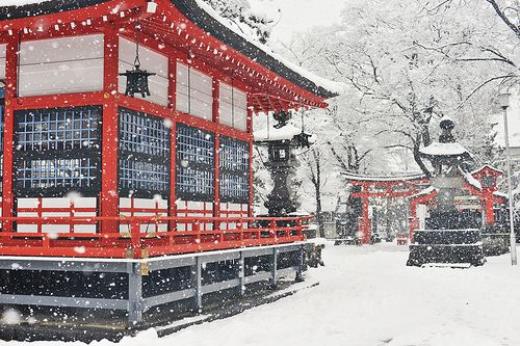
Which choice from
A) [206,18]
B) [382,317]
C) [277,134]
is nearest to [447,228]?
[277,134]

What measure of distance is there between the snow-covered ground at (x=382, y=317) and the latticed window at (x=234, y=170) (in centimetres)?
376

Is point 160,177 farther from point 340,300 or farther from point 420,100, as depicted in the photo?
point 420,100

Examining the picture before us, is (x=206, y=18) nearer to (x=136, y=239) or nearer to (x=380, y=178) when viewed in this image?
(x=136, y=239)

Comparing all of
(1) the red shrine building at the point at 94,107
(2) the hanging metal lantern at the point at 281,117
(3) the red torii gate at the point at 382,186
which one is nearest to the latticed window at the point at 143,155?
(1) the red shrine building at the point at 94,107

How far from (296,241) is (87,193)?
828 cm

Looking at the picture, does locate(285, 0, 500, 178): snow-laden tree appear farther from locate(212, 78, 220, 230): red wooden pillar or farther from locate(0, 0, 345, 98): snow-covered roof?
locate(212, 78, 220, 230): red wooden pillar

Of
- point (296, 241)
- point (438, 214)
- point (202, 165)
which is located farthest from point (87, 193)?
point (438, 214)

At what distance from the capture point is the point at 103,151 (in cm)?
1233

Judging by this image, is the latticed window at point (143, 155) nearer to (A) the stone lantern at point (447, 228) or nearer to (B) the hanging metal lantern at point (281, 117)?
(B) the hanging metal lantern at point (281, 117)

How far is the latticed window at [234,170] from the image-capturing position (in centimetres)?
1789

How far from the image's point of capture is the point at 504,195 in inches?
1501

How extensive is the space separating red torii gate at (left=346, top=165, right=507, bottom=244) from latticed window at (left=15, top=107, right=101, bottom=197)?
80.0ft

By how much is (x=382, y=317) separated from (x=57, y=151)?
7720mm

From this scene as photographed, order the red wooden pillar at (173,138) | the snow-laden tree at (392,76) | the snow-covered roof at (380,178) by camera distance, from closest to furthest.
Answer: the red wooden pillar at (173,138) < the snow-laden tree at (392,76) < the snow-covered roof at (380,178)
